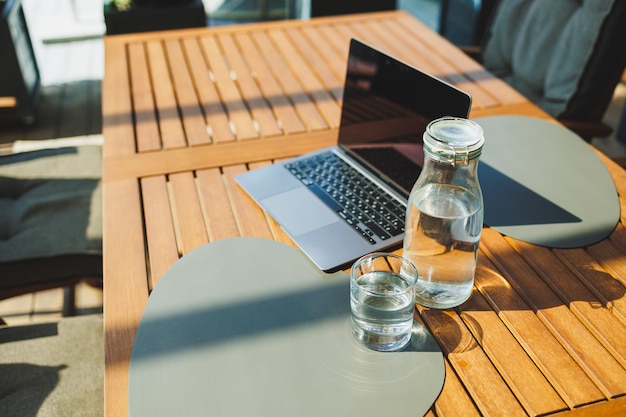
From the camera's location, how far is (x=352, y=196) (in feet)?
3.86

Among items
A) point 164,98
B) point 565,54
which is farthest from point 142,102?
point 565,54

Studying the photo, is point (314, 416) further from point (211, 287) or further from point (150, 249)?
point (150, 249)

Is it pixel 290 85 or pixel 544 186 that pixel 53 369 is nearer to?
pixel 290 85

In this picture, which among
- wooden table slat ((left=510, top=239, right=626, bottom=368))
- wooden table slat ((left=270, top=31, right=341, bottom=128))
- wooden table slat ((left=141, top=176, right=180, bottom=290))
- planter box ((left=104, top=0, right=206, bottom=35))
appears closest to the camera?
wooden table slat ((left=510, top=239, right=626, bottom=368))

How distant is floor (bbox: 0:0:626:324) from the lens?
2100mm

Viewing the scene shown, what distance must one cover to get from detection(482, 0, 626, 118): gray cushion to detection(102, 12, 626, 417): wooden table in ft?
1.12

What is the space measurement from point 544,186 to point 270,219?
547 mm

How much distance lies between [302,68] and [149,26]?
1444 millimetres

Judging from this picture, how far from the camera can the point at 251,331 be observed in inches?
35.4

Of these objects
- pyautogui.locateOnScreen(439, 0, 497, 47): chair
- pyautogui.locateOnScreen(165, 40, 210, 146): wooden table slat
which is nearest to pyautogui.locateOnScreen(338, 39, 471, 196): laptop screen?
pyautogui.locateOnScreen(165, 40, 210, 146): wooden table slat

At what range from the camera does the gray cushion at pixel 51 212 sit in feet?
4.84

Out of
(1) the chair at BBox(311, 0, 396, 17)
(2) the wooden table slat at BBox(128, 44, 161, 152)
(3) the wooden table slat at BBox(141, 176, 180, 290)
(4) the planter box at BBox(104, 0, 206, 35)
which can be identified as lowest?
(4) the planter box at BBox(104, 0, 206, 35)

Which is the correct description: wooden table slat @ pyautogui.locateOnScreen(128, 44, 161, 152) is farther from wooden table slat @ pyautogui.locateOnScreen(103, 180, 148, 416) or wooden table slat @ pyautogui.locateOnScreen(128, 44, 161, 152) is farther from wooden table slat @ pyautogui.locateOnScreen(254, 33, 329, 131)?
wooden table slat @ pyautogui.locateOnScreen(254, 33, 329, 131)

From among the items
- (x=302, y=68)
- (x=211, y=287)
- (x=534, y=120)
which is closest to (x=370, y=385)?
(x=211, y=287)
